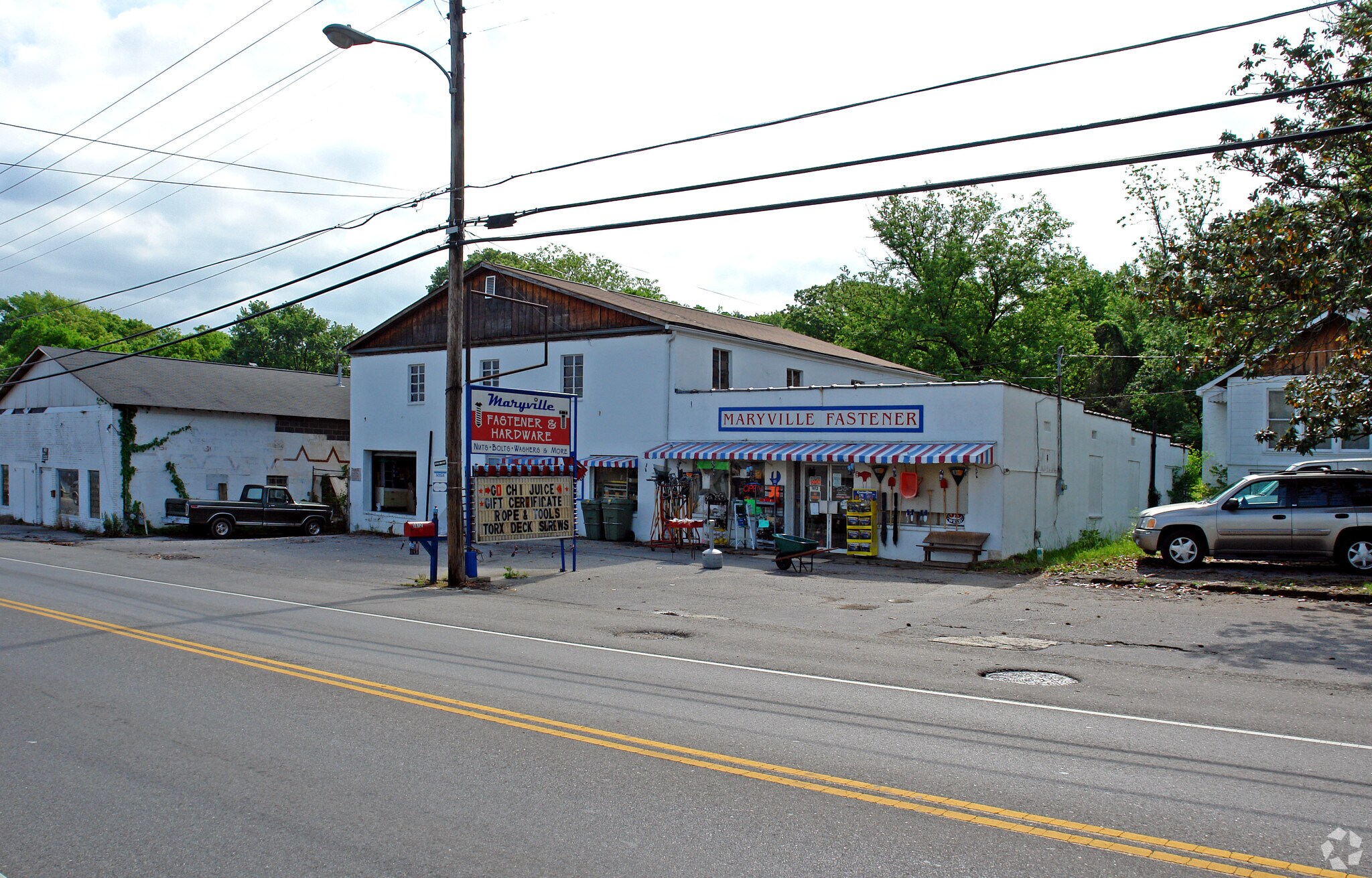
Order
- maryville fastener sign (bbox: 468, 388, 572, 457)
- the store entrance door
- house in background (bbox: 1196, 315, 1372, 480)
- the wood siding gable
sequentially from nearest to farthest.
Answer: maryville fastener sign (bbox: 468, 388, 572, 457) → the store entrance door → house in background (bbox: 1196, 315, 1372, 480) → the wood siding gable

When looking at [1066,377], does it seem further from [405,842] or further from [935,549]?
[405,842]

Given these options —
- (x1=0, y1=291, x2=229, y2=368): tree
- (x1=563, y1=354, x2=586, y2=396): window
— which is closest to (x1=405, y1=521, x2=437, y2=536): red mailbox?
(x1=563, y1=354, x2=586, y2=396): window

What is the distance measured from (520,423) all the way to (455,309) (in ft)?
9.17

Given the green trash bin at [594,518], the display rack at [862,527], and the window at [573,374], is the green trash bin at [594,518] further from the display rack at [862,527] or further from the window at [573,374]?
the display rack at [862,527]

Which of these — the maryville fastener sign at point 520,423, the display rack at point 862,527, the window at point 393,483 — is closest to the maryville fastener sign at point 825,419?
the display rack at point 862,527

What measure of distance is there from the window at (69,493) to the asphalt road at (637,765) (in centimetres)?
2743

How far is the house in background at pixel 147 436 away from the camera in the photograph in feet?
106

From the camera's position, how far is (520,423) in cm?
1878

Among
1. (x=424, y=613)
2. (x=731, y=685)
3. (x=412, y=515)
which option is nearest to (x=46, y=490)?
(x=412, y=515)

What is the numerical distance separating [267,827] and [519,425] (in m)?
13.9

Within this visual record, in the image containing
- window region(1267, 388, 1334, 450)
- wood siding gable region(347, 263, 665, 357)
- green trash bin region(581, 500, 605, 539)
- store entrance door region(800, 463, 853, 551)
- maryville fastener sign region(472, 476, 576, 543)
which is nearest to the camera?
maryville fastener sign region(472, 476, 576, 543)

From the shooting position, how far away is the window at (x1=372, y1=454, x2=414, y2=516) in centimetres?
3170

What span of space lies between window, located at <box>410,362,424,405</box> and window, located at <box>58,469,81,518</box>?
13.2 meters

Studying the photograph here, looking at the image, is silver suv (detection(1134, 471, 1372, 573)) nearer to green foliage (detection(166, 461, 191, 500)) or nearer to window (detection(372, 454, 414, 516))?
window (detection(372, 454, 414, 516))
